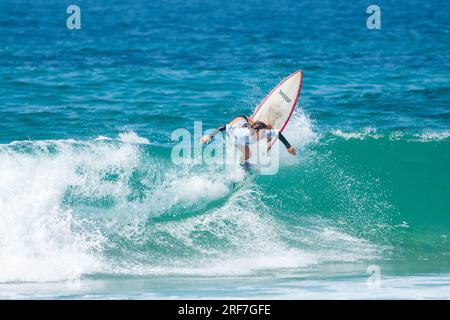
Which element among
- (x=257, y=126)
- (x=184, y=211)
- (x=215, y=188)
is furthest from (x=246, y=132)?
(x=184, y=211)

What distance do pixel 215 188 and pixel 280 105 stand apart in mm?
2258

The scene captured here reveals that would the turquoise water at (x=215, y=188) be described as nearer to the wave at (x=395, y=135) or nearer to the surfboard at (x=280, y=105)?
the wave at (x=395, y=135)

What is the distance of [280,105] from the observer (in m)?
16.5

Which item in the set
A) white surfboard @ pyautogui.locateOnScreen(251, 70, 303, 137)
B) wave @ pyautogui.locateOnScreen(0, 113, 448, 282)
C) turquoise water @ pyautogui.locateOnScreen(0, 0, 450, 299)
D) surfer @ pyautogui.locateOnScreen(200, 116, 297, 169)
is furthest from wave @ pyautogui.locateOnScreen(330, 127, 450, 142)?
surfer @ pyautogui.locateOnScreen(200, 116, 297, 169)

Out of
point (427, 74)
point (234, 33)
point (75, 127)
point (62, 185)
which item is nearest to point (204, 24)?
point (234, 33)

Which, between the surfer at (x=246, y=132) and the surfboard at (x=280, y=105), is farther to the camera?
the surfboard at (x=280, y=105)

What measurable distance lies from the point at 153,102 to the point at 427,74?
9623 mm

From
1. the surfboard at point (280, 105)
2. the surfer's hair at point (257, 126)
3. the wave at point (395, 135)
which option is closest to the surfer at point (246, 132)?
the surfer's hair at point (257, 126)

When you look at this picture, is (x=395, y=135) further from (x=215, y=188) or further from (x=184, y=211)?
(x=184, y=211)

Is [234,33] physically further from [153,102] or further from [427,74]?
[153,102]

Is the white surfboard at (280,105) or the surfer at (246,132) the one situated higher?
the white surfboard at (280,105)

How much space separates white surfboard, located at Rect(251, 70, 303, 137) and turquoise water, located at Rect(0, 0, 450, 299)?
0.85m

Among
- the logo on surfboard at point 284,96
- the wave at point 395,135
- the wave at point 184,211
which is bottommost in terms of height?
the wave at point 184,211

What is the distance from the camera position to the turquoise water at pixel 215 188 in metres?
12.8
